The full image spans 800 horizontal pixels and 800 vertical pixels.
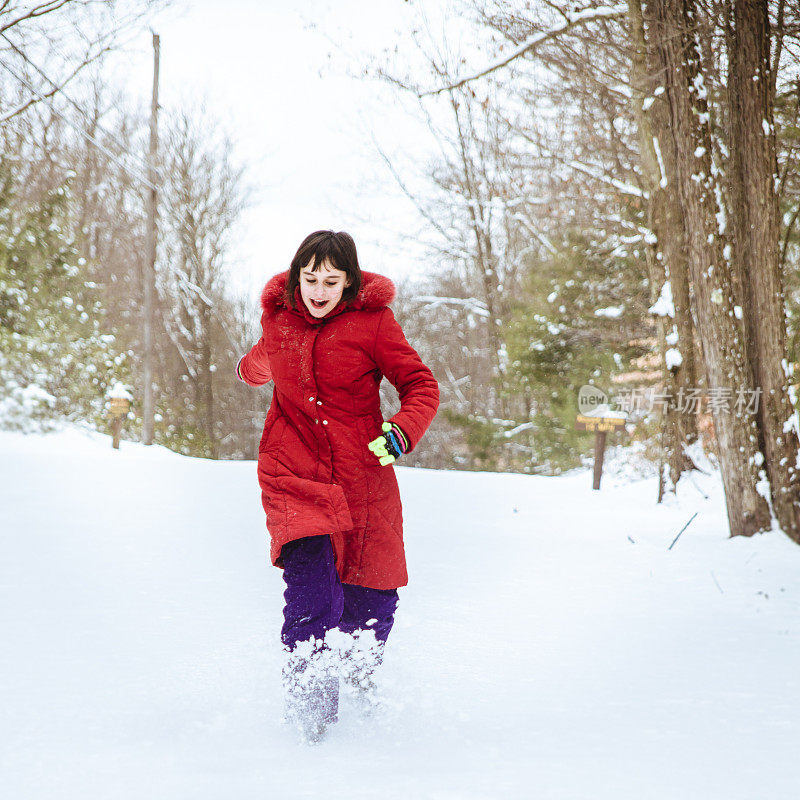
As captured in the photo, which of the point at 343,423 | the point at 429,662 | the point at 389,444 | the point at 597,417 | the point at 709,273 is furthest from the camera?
the point at 597,417

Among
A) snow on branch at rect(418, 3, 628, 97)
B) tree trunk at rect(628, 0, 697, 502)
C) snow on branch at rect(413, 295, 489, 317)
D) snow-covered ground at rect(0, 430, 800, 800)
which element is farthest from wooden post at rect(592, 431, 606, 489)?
snow on branch at rect(413, 295, 489, 317)

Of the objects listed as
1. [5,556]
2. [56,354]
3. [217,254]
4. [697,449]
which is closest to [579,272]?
[697,449]

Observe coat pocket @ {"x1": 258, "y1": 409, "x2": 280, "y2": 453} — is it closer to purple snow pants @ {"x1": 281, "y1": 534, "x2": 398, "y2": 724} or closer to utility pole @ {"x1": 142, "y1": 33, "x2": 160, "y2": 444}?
purple snow pants @ {"x1": 281, "y1": 534, "x2": 398, "y2": 724}

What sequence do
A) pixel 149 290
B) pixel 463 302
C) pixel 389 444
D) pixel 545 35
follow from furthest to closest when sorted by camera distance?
pixel 463 302
pixel 149 290
pixel 545 35
pixel 389 444

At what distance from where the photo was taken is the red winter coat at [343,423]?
2.47 m

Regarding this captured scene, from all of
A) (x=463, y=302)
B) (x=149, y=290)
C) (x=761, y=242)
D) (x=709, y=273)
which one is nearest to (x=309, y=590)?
(x=709, y=273)

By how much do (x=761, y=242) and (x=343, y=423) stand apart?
3.71m

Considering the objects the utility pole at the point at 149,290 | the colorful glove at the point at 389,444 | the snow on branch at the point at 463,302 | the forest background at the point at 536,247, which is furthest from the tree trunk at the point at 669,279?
the snow on branch at the point at 463,302

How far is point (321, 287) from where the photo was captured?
2543mm

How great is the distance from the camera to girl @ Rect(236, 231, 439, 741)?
7.97 ft

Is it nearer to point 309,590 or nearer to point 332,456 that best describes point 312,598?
point 309,590

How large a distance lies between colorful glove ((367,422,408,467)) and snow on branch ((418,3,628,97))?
4087mm

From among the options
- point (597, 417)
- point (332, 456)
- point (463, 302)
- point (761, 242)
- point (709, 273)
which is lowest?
point (332, 456)

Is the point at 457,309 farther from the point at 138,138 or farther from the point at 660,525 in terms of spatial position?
the point at 660,525
